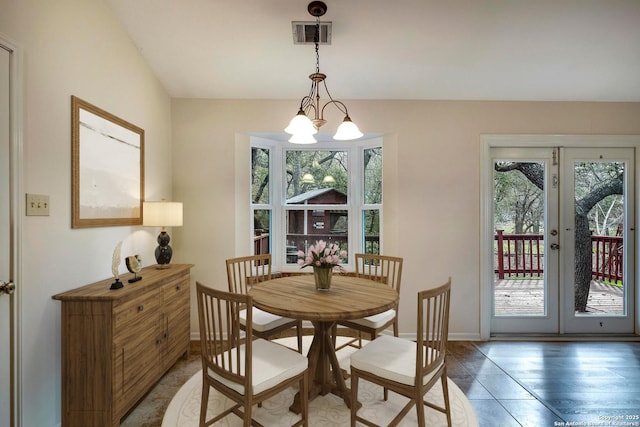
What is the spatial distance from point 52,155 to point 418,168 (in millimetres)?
2992

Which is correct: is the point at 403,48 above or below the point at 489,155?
above

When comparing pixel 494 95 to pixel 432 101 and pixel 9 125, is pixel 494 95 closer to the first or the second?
pixel 432 101

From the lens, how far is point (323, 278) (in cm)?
212

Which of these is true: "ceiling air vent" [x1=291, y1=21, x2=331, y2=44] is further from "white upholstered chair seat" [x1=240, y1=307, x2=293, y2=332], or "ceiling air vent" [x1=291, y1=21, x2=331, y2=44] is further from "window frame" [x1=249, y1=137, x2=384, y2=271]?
"white upholstered chair seat" [x1=240, y1=307, x2=293, y2=332]

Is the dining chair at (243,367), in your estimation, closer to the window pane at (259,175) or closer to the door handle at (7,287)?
the door handle at (7,287)

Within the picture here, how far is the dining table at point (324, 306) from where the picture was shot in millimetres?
1695

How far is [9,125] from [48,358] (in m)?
1.33

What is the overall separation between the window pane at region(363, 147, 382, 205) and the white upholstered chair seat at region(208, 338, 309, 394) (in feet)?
7.21

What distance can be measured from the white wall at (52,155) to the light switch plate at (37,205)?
1.4 inches

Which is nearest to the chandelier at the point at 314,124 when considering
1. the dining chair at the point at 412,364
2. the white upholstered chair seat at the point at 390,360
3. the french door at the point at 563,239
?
the dining chair at the point at 412,364

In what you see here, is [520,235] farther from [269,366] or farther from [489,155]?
[269,366]

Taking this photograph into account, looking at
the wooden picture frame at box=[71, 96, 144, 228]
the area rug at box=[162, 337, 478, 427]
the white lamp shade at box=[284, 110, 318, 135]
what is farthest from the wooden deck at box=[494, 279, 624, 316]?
the wooden picture frame at box=[71, 96, 144, 228]

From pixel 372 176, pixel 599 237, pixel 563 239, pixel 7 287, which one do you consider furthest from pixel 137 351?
pixel 599 237

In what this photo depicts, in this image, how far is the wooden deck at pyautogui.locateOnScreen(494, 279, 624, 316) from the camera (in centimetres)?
328
